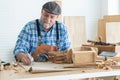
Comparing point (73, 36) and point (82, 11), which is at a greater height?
point (82, 11)

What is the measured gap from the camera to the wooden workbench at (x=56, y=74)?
1.38m

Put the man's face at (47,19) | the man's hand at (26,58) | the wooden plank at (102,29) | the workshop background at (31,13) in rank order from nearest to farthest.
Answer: the man's hand at (26,58)
the man's face at (47,19)
the workshop background at (31,13)
the wooden plank at (102,29)

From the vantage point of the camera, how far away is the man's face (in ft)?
7.59

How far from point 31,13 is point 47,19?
1.32 metres

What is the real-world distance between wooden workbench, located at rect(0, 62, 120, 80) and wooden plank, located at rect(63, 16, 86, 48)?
217 centimetres

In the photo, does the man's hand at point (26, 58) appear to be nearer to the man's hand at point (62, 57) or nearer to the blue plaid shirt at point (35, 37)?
the man's hand at point (62, 57)

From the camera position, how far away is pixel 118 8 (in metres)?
3.90

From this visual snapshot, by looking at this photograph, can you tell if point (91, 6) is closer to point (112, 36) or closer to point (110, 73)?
point (112, 36)

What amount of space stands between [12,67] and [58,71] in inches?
14.9

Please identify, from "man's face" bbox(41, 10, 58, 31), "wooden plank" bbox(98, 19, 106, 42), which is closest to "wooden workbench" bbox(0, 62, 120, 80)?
"man's face" bbox(41, 10, 58, 31)

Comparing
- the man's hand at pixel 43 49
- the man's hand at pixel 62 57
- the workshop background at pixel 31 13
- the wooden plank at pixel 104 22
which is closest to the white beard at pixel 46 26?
the man's hand at pixel 43 49

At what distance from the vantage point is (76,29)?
3.78 m

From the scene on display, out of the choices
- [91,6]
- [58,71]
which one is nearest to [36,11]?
[91,6]

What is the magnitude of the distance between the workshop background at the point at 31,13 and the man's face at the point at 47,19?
1190 millimetres
